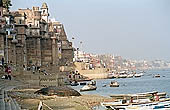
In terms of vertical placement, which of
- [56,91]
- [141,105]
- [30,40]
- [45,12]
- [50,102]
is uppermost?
[45,12]

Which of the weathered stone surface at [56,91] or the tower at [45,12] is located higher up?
the tower at [45,12]

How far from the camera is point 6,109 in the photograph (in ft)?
68.6

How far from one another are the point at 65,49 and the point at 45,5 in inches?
751

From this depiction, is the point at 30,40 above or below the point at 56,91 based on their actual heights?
above

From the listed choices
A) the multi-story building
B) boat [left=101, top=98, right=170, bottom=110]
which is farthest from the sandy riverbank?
the multi-story building

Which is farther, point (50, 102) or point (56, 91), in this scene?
point (56, 91)

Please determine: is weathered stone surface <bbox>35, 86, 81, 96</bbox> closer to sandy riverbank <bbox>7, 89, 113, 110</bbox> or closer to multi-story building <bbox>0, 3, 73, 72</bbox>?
sandy riverbank <bbox>7, 89, 113, 110</bbox>

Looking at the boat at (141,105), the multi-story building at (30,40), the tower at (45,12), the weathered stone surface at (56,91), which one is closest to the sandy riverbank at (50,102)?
the boat at (141,105)

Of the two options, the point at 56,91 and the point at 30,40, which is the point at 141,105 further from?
the point at 30,40

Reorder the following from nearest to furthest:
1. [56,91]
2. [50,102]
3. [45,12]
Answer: [50,102] < [56,91] < [45,12]

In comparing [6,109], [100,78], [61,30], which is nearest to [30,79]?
[6,109]

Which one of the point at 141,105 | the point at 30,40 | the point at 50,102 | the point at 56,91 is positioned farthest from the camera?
the point at 30,40

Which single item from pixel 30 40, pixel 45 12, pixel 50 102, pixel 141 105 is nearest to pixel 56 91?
pixel 50 102

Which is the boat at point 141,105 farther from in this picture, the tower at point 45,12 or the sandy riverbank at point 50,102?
the tower at point 45,12
